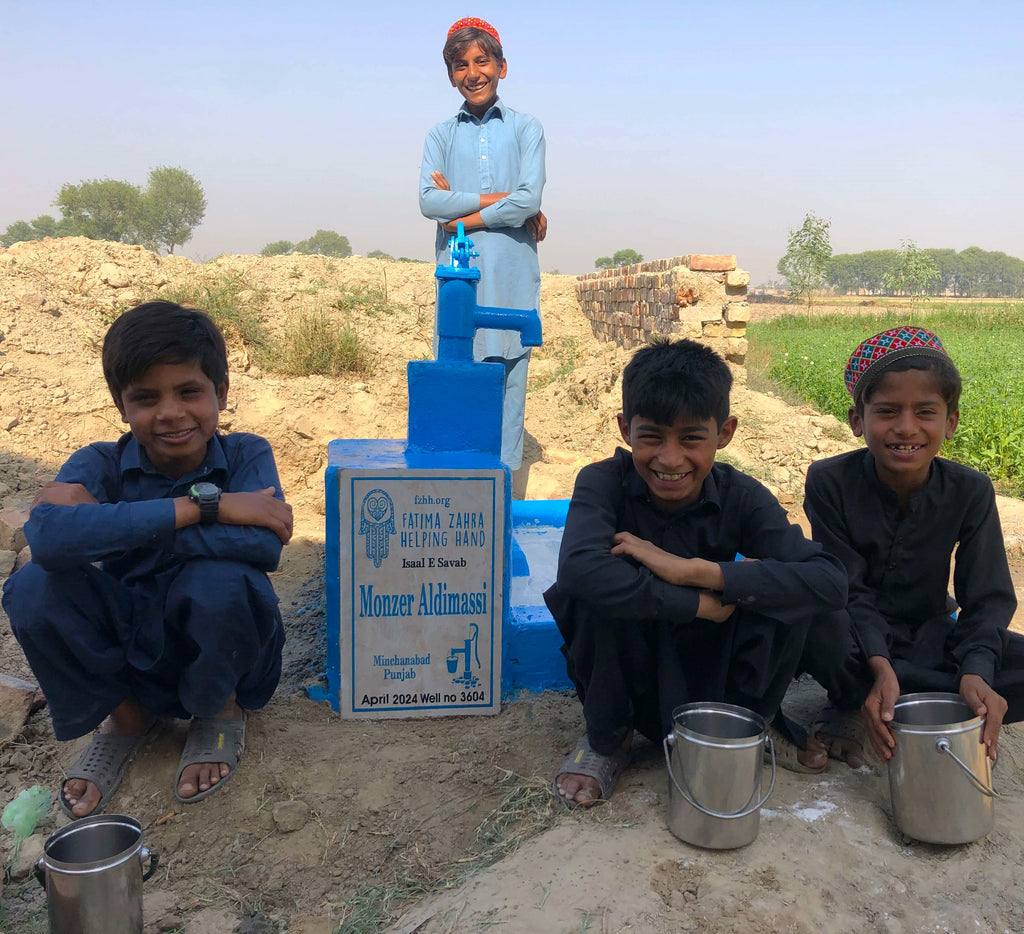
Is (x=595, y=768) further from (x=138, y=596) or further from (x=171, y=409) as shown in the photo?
(x=171, y=409)

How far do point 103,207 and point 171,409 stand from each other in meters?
38.2

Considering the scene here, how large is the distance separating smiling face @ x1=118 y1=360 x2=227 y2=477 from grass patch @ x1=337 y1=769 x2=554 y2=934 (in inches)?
44.8

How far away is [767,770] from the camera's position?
2027 mm

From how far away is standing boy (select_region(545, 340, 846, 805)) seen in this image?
182cm

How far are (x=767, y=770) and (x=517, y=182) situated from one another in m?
3.11

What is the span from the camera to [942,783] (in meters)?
1.71

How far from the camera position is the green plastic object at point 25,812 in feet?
6.32

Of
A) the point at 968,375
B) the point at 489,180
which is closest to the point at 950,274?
the point at 968,375

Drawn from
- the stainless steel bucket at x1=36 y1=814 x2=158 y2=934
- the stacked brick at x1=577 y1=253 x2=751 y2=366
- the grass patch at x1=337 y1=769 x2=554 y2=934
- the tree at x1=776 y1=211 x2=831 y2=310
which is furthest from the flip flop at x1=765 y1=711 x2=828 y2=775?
the tree at x1=776 y1=211 x2=831 y2=310

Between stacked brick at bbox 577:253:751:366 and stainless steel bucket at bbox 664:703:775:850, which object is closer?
stainless steel bucket at bbox 664:703:775:850

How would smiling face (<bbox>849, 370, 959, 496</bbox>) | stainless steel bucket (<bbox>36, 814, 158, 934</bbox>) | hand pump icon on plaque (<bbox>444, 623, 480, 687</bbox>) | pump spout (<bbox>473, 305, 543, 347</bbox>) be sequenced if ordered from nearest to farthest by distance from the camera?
stainless steel bucket (<bbox>36, 814, 158, 934</bbox>) < smiling face (<bbox>849, 370, 959, 496</bbox>) < hand pump icon on plaque (<bbox>444, 623, 480, 687</bbox>) < pump spout (<bbox>473, 305, 543, 347</bbox>)

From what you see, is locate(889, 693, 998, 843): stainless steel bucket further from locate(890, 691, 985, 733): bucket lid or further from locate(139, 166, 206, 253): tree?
locate(139, 166, 206, 253): tree

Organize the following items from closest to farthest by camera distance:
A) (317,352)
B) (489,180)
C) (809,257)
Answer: (489,180)
(317,352)
(809,257)

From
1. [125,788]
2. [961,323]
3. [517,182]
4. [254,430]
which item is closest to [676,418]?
[125,788]
